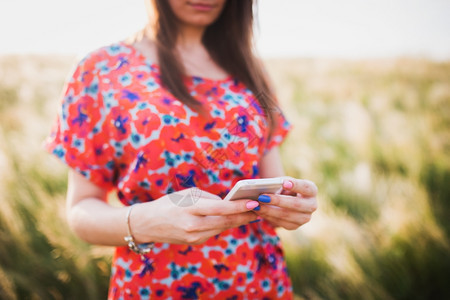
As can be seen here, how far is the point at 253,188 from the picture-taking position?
2.18ft

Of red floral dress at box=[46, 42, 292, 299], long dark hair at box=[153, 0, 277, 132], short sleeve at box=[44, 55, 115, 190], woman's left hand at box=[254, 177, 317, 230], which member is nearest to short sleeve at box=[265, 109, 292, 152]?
long dark hair at box=[153, 0, 277, 132]

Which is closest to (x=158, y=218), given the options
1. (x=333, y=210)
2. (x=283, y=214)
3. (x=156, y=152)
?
(x=156, y=152)

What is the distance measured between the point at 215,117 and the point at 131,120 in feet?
0.79

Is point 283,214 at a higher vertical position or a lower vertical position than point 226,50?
lower

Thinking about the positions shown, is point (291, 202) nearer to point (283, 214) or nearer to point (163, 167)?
point (283, 214)

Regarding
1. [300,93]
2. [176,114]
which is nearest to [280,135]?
[176,114]

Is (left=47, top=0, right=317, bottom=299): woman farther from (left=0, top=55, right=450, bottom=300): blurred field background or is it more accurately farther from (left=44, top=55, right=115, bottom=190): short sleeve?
(left=0, top=55, right=450, bottom=300): blurred field background

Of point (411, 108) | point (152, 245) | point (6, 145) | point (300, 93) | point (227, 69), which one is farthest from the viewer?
point (300, 93)

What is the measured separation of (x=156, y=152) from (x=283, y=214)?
378 mm

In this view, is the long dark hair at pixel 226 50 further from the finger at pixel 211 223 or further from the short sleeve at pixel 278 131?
the finger at pixel 211 223

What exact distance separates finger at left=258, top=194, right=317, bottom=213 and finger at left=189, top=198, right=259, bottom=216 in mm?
Result: 30

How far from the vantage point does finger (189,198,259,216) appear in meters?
0.70

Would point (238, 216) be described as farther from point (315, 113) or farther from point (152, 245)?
point (315, 113)

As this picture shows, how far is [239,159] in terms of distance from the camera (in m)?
0.96
